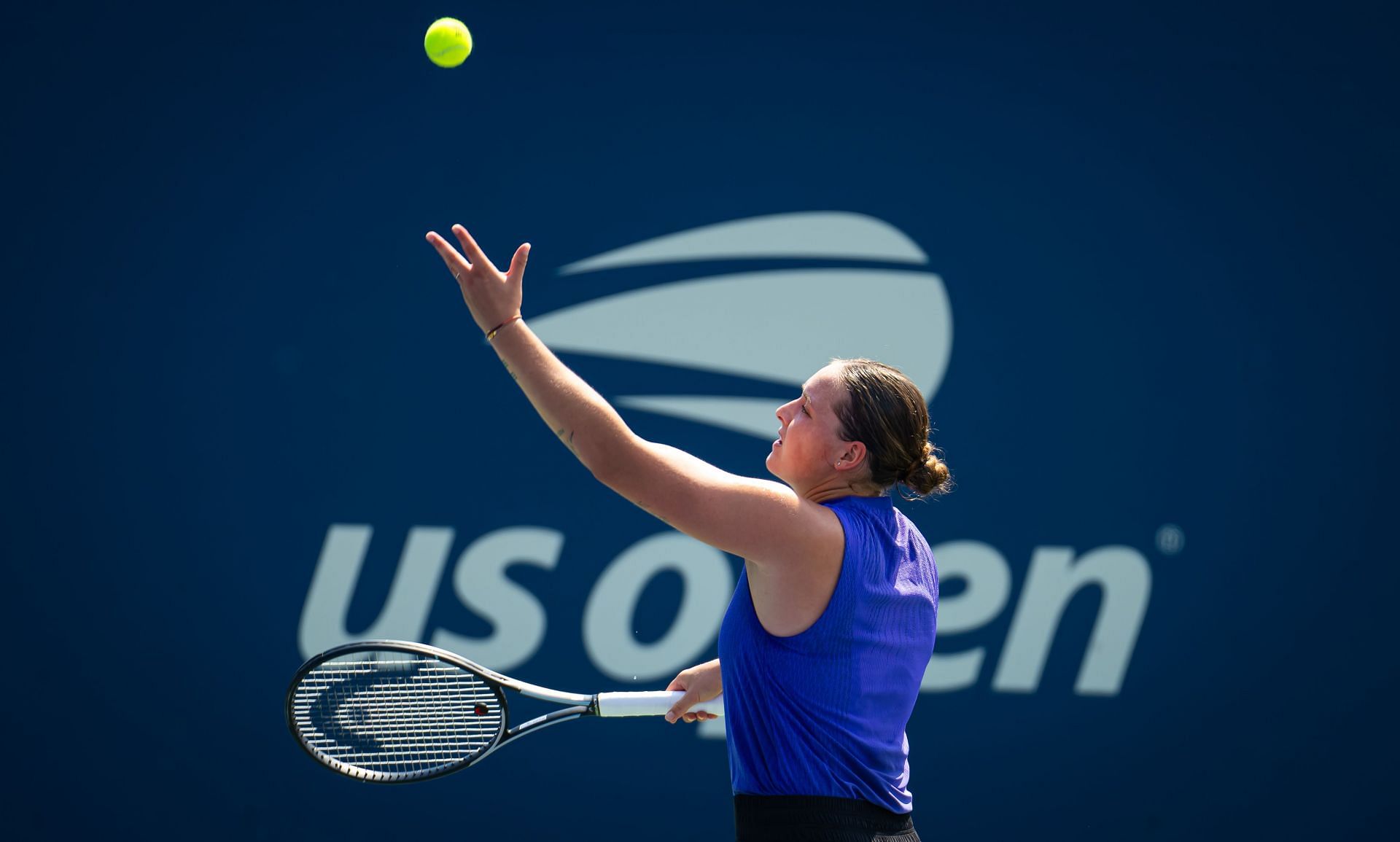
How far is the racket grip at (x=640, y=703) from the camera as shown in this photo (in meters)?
2.39

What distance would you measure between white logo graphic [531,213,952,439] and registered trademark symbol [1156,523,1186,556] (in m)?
0.98

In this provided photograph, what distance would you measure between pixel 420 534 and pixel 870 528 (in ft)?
8.00

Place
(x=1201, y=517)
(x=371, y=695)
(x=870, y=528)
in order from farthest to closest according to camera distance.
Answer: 1. (x=1201, y=517)
2. (x=371, y=695)
3. (x=870, y=528)

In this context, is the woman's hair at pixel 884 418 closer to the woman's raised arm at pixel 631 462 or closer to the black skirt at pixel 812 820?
the woman's raised arm at pixel 631 462

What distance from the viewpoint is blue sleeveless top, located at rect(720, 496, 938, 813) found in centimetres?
181

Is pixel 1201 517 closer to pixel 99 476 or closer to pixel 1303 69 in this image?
pixel 1303 69

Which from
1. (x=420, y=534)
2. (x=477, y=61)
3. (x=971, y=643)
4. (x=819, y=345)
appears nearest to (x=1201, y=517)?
(x=971, y=643)

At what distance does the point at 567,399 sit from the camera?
1.62 meters

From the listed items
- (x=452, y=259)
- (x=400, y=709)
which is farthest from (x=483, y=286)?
→ (x=400, y=709)

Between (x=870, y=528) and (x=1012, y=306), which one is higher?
(x=1012, y=306)

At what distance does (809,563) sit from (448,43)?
205 centimetres

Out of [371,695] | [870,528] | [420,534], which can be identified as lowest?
[371,695]

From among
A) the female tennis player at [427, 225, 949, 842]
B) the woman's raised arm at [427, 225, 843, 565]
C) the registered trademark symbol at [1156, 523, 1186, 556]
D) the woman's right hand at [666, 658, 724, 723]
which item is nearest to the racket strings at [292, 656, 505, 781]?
the woman's right hand at [666, 658, 724, 723]

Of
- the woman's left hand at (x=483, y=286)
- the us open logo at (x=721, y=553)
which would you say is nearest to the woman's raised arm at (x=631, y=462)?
the woman's left hand at (x=483, y=286)
